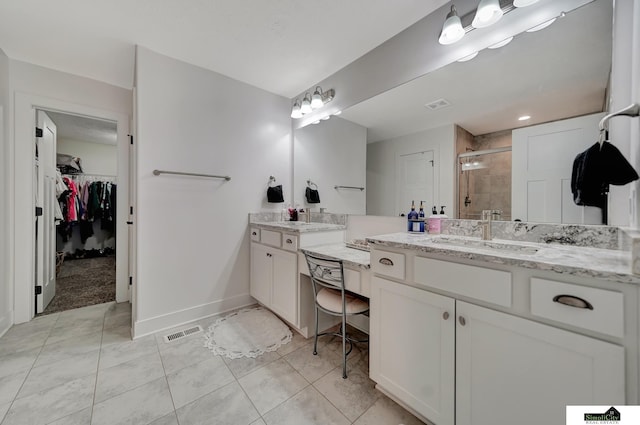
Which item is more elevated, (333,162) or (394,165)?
(333,162)

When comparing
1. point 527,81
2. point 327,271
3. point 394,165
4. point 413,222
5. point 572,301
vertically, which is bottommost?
point 327,271

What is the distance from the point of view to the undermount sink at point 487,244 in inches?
45.4

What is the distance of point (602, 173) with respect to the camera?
98 centimetres

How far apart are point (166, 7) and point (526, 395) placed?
9.02 ft

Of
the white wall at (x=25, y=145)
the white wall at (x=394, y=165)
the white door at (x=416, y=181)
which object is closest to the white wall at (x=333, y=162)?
the white wall at (x=394, y=165)

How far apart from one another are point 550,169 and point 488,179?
0.27 meters

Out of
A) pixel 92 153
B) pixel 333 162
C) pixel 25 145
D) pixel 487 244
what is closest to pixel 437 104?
pixel 487 244

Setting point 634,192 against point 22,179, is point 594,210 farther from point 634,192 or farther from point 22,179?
point 22,179

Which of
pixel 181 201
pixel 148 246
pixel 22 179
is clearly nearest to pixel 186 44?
pixel 181 201

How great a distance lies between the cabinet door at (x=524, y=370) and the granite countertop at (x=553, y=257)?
208 millimetres

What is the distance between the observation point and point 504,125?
55.2 inches

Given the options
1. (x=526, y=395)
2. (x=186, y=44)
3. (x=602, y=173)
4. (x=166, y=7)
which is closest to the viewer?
(x=526, y=395)

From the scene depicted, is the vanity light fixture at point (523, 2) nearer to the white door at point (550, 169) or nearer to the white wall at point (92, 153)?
the white door at point (550, 169)

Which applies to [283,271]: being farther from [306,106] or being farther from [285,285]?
[306,106]
